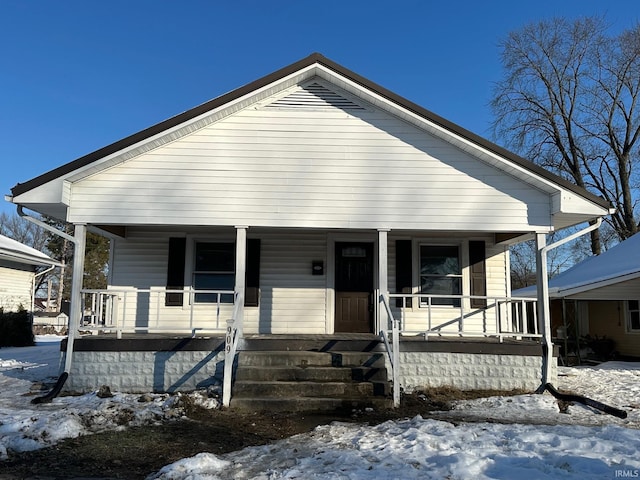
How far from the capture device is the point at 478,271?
1100 cm

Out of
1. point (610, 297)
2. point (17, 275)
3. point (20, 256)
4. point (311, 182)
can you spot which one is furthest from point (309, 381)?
point (17, 275)

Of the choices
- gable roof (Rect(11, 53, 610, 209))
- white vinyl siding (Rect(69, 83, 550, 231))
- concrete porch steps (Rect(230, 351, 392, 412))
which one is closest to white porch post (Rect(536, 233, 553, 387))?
white vinyl siding (Rect(69, 83, 550, 231))

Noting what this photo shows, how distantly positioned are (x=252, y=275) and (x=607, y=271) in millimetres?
11893

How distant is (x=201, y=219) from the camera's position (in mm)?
9125

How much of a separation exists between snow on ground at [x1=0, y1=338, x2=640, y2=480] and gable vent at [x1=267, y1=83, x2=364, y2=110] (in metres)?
5.53

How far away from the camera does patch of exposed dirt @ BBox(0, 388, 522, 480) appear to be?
4.92m

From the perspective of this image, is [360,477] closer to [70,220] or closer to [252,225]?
[252,225]

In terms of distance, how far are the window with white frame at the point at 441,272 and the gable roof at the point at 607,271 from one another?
263 inches

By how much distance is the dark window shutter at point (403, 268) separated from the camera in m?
10.9

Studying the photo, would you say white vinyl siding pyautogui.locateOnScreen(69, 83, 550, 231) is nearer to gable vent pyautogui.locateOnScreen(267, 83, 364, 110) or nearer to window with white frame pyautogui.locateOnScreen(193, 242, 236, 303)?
gable vent pyautogui.locateOnScreen(267, 83, 364, 110)

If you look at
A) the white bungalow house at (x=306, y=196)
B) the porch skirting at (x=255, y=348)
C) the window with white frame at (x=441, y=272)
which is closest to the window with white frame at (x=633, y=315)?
the white bungalow house at (x=306, y=196)

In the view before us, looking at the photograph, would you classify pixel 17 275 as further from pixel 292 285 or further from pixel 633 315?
pixel 633 315

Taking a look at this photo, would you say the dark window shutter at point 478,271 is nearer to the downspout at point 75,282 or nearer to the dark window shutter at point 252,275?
the dark window shutter at point 252,275

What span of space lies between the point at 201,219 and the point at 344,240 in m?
3.32
